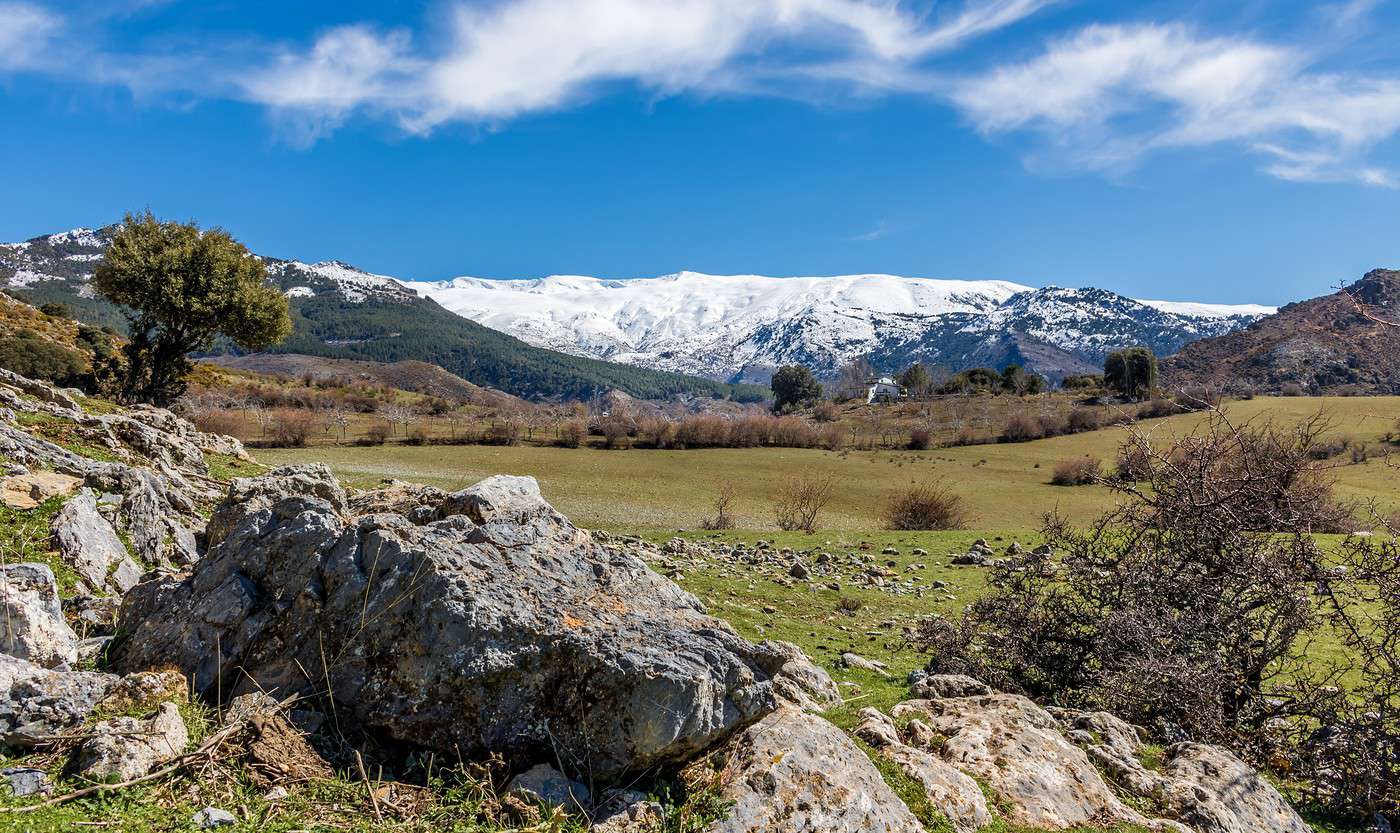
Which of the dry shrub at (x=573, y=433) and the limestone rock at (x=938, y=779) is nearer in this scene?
the limestone rock at (x=938, y=779)

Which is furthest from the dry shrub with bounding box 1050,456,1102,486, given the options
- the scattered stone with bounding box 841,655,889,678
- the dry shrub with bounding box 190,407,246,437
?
the dry shrub with bounding box 190,407,246,437

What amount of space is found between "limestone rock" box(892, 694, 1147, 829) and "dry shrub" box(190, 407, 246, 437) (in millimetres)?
48113

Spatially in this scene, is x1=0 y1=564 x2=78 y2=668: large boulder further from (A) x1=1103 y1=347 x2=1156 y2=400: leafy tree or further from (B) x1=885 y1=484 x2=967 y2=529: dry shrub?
(A) x1=1103 y1=347 x2=1156 y2=400: leafy tree

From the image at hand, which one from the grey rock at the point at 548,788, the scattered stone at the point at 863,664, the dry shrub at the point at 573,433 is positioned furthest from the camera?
the dry shrub at the point at 573,433

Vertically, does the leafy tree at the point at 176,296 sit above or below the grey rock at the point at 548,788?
above

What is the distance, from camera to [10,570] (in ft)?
18.2

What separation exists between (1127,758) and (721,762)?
15.8 ft

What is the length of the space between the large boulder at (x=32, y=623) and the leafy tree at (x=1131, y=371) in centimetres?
11935

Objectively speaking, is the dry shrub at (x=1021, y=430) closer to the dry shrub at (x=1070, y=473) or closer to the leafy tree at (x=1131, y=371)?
the dry shrub at (x=1070, y=473)

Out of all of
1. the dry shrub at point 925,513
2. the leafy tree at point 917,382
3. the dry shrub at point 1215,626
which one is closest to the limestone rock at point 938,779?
the dry shrub at point 1215,626

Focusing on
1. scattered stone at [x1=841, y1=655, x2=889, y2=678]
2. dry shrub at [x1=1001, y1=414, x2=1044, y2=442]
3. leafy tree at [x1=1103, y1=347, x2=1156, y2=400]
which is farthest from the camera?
leafy tree at [x1=1103, y1=347, x2=1156, y2=400]

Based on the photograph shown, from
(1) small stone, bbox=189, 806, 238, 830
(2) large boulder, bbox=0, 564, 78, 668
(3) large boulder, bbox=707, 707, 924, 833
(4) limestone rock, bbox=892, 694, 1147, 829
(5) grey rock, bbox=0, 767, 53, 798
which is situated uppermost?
(2) large boulder, bbox=0, 564, 78, 668

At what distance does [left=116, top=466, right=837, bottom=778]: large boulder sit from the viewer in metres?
5.00

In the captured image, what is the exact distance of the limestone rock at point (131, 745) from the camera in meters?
4.17
